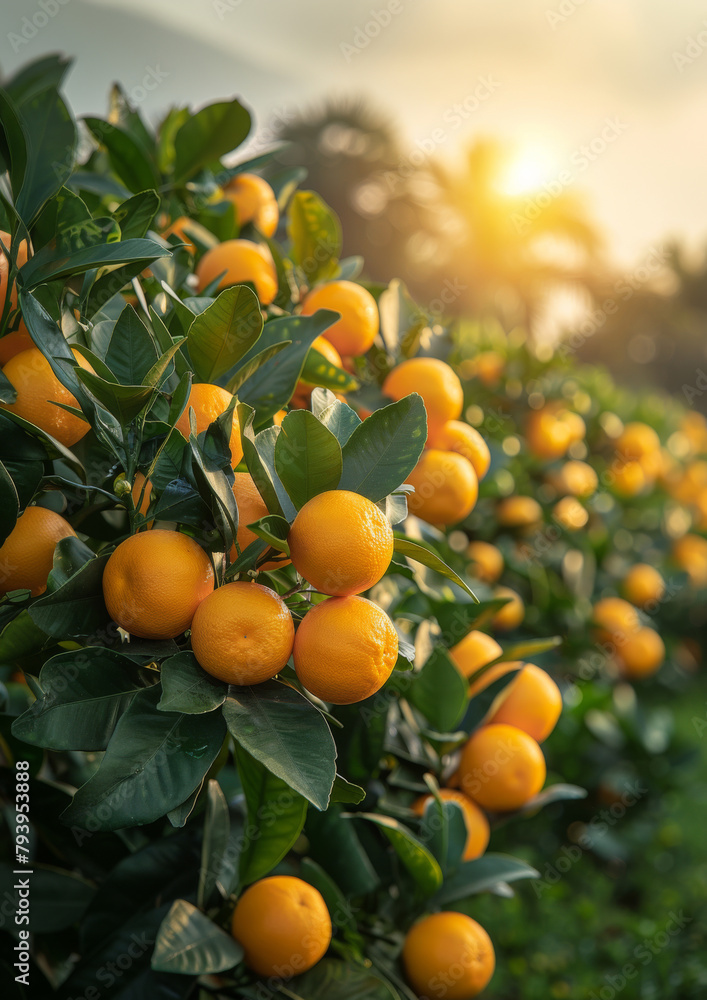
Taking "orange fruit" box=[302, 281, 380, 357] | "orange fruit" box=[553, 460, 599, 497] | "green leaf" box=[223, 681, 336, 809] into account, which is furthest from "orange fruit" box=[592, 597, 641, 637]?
"green leaf" box=[223, 681, 336, 809]

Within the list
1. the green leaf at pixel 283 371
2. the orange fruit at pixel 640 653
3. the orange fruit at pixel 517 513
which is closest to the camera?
the green leaf at pixel 283 371

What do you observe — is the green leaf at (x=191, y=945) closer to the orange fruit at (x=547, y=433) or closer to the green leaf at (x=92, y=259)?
the green leaf at (x=92, y=259)

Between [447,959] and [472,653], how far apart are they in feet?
1.21

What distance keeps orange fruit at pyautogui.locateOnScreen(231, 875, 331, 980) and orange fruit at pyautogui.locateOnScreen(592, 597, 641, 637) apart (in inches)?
63.1

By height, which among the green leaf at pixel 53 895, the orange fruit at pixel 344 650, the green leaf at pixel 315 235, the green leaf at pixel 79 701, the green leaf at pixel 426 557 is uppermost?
the green leaf at pixel 315 235

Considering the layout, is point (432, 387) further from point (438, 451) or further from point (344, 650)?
point (344, 650)

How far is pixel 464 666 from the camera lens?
1.00 m

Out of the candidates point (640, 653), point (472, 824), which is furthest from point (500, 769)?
point (640, 653)

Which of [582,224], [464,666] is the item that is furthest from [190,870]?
[582,224]

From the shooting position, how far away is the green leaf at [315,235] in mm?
973

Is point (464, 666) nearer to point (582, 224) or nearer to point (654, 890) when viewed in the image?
point (654, 890)

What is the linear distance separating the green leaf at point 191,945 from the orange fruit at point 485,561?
1.15 metres

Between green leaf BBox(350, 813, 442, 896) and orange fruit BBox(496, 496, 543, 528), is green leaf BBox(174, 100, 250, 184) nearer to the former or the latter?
green leaf BBox(350, 813, 442, 896)

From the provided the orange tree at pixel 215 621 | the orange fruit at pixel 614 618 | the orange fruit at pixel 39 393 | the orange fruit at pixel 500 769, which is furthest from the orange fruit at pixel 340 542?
the orange fruit at pixel 614 618
